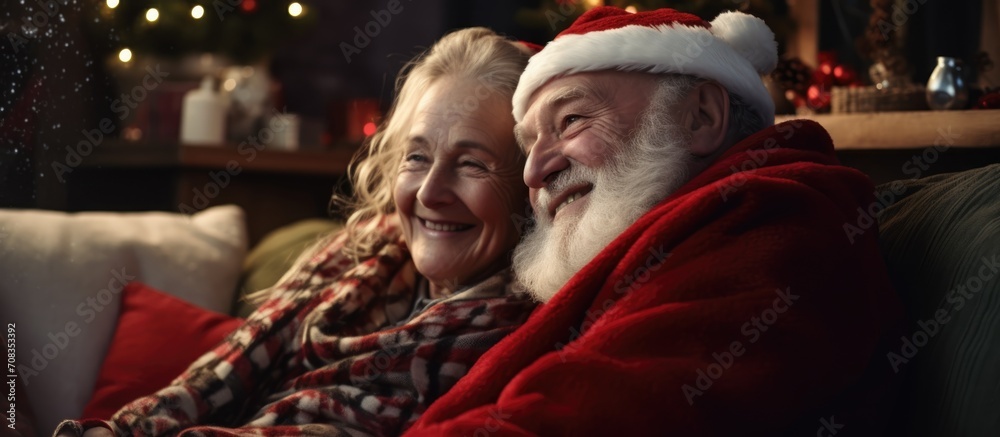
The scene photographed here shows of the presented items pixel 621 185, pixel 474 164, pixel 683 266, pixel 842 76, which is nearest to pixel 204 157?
pixel 474 164

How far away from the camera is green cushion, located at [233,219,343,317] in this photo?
2143mm

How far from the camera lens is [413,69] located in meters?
1.68

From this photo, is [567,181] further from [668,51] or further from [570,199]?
[668,51]

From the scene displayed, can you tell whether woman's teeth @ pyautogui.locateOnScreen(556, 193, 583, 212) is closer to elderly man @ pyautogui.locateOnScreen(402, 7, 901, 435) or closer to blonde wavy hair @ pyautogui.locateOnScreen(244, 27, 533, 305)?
elderly man @ pyautogui.locateOnScreen(402, 7, 901, 435)

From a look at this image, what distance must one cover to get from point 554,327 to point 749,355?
0.23 m

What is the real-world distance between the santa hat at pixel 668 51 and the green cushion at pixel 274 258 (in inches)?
35.2

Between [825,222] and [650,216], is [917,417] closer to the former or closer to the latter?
[825,222]

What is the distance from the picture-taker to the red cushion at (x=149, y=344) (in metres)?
1.85

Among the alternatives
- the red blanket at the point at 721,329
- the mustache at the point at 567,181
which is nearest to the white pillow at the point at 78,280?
the mustache at the point at 567,181

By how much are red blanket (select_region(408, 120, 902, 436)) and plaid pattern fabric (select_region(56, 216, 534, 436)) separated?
13.0 inches

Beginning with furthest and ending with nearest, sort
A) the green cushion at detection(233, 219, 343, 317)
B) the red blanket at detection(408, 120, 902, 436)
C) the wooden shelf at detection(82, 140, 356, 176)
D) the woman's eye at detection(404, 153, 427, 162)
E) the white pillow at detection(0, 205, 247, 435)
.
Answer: the wooden shelf at detection(82, 140, 356, 176)
the green cushion at detection(233, 219, 343, 317)
the white pillow at detection(0, 205, 247, 435)
the woman's eye at detection(404, 153, 427, 162)
the red blanket at detection(408, 120, 902, 436)

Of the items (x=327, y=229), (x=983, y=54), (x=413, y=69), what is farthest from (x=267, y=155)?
(x=983, y=54)

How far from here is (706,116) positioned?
129 centimetres

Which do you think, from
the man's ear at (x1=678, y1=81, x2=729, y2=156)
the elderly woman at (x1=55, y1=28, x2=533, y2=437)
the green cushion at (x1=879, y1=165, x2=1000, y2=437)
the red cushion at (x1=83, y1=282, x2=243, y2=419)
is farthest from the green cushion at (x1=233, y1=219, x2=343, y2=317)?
the green cushion at (x1=879, y1=165, x2=1000, y2=437)
